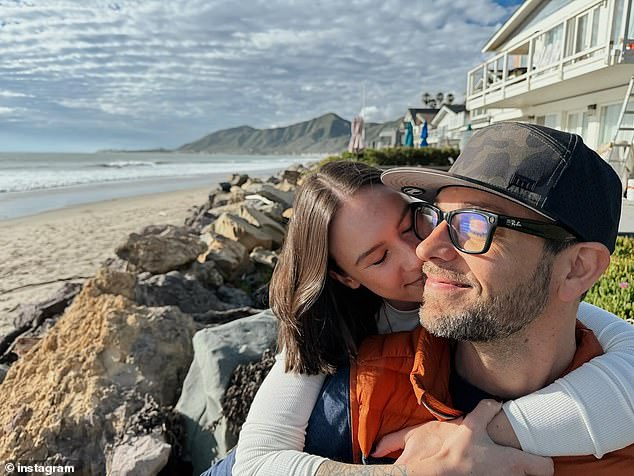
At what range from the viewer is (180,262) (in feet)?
22.9

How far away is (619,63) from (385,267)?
12178 millimetres

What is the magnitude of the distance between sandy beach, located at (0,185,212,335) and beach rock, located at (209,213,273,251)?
3.08 m

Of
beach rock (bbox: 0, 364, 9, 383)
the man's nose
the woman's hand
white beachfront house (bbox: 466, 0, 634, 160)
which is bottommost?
beach rock (bbox: 0, 364, 9, 383)

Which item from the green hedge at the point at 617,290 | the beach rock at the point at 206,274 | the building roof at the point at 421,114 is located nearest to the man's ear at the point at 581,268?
the green hedge at the point at 617,290

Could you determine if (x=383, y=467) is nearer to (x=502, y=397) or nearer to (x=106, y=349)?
(x=502, y=397)

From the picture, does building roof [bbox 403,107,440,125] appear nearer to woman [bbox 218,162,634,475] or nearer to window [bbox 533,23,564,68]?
window [bbox 533,23,564,68]

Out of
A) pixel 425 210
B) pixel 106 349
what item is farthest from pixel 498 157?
pixel 106 349

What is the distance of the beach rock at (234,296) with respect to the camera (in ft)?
21.5

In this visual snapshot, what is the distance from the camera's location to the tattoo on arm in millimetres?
1686

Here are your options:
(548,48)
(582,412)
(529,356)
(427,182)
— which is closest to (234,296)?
(427,182)

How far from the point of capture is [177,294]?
19.2 ft

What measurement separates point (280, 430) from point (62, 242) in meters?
13.2

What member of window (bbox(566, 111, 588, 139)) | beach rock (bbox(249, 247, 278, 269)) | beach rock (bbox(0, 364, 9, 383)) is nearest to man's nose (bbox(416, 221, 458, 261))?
beach rock (bbox(0, 364, 9, 383))

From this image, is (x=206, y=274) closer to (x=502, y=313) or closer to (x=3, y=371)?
(x=3, y=371)
